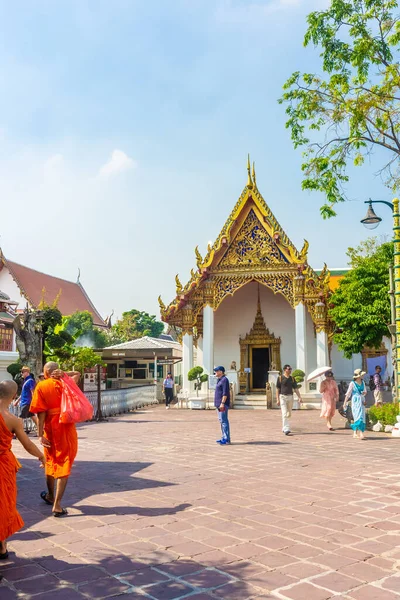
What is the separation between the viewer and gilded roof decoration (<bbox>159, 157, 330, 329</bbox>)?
65.9 ft

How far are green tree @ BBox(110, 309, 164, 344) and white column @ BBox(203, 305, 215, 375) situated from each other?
22.2 metres

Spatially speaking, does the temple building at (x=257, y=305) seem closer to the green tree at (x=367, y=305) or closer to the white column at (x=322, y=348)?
the white column at (x=322, y=348)

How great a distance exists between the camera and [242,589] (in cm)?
324

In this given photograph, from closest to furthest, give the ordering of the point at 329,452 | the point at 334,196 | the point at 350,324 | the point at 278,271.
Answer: the point at 329,452 → the point at 334,196 → the point at 350,324 → the point at 278,271

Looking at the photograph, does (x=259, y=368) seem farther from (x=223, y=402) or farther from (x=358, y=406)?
(x=223, y=402)

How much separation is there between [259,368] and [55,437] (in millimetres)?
18223

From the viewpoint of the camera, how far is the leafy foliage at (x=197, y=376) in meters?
19.6

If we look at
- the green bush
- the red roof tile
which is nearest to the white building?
the green bush

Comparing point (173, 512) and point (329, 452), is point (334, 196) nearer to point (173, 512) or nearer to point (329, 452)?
point (329, 452)

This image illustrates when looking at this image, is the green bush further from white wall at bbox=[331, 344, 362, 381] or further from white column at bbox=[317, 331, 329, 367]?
white wall at bbox=[331, 344, 362, 381]

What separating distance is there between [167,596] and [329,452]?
5985mm

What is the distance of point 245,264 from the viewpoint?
20484mm

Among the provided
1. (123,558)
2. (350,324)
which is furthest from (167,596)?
(350,324)

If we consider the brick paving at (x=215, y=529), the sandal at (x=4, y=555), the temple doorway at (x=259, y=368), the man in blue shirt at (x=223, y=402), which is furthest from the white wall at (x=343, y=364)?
the sandal at (x=4, y=555)
